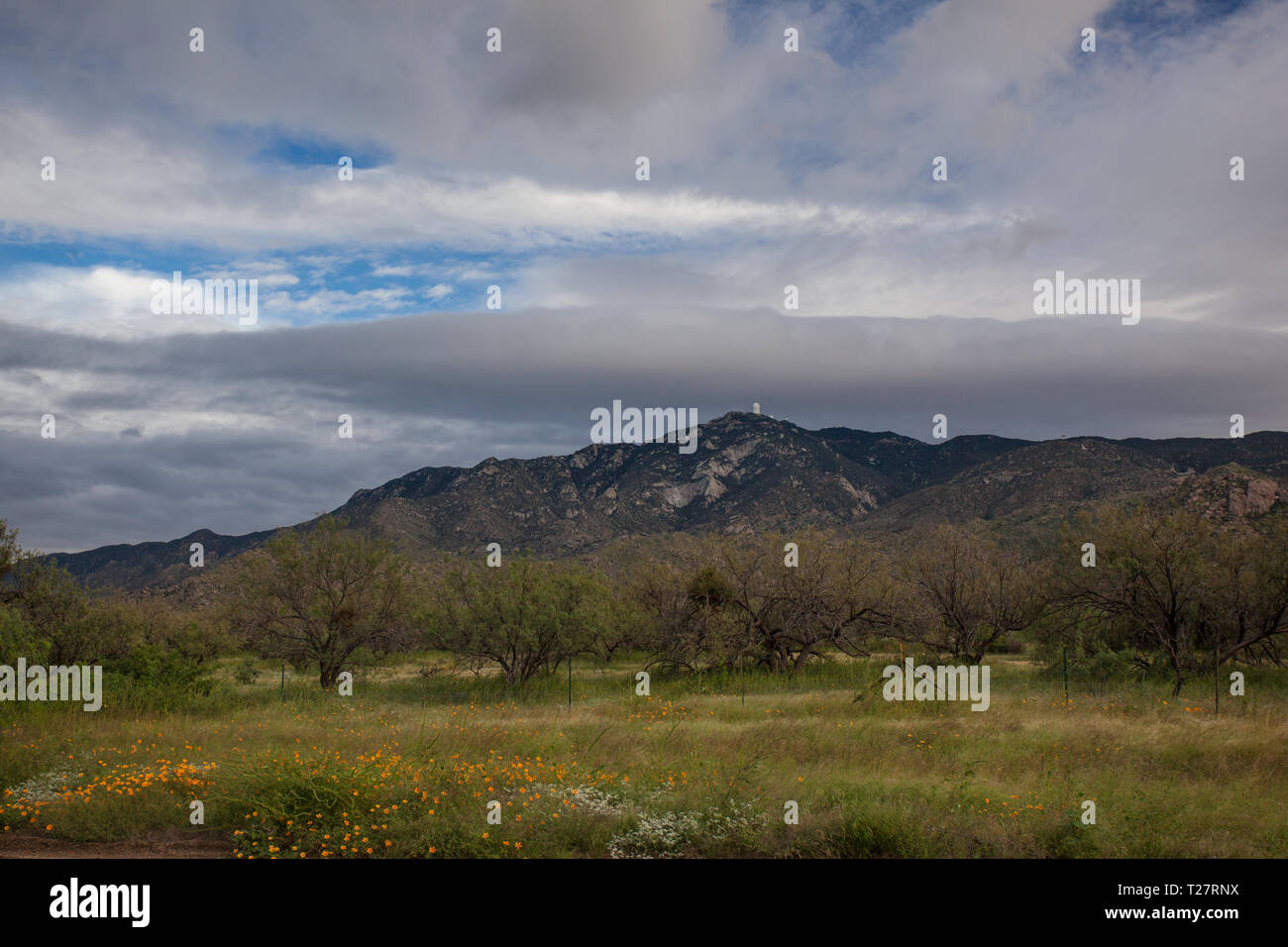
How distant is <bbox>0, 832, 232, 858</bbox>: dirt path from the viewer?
884 centimetres

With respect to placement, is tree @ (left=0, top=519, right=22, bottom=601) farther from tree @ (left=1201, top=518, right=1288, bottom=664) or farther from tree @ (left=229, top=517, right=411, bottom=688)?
tree @ (left=1201, top=518, right=1288, bottom=664)

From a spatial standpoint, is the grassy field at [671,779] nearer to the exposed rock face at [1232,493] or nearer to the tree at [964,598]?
the tree at [964,598]

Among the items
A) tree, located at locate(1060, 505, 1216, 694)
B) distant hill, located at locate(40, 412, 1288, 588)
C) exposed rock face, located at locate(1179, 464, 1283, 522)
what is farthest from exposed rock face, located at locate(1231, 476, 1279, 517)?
tree, located at locate(1060, 505, 1216, 694)

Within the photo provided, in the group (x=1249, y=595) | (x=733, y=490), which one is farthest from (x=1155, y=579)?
(x=733, y=490)

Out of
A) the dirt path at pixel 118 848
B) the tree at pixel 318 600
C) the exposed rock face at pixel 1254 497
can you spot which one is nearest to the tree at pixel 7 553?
the tree at pixel 318 600

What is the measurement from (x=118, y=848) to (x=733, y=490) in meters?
97.8

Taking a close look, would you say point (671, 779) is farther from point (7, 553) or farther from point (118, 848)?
point (7, 553)

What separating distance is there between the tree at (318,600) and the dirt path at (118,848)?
57.9 feet

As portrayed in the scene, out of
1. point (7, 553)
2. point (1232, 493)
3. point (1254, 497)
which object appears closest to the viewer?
point (7, 553)

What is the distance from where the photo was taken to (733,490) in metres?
105

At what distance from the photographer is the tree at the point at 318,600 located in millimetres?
26781

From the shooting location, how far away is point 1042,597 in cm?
2725
